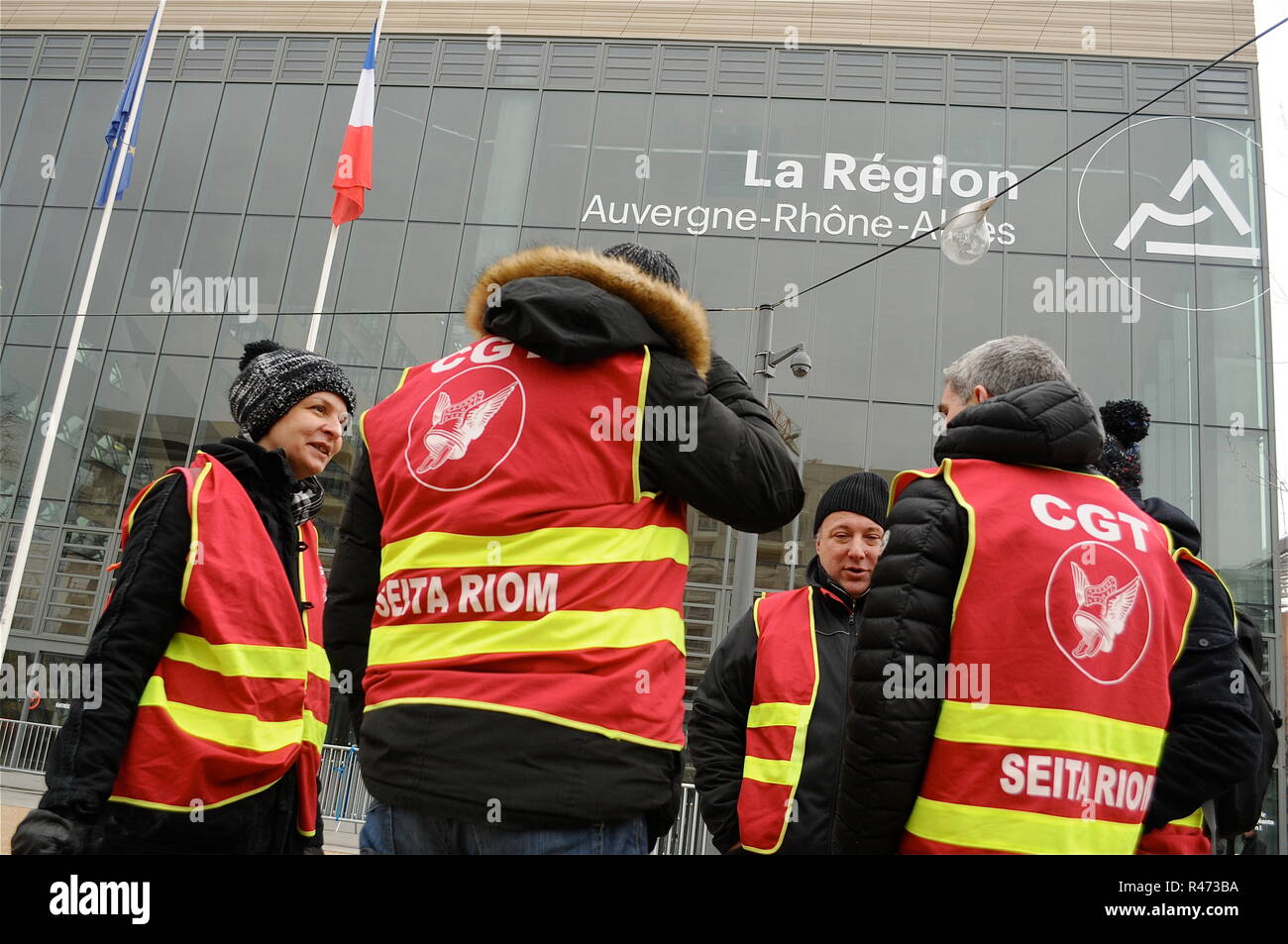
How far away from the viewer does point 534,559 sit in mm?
1746

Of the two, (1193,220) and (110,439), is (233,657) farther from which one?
(1193,220)

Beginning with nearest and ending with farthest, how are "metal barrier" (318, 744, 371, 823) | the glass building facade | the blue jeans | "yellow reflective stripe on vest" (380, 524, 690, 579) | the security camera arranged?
1. the blue jeans
2. "yellow reflective stripe on vest" (380, 524, 690, 579)
3. the security camera
4. "metal barrier" (318, 744, 371, 823)
5. the glass building facade

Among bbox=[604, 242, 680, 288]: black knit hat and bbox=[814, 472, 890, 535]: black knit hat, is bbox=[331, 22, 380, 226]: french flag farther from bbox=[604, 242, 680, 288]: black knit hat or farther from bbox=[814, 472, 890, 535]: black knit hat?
bbox=[604, 242, 680, 288]: black knit hat

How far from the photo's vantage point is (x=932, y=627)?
2092 millimetres

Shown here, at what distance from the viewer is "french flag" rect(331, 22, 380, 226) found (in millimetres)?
13367

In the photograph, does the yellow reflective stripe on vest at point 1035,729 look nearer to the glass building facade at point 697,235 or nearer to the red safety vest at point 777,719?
the red safety vest at point 777,719

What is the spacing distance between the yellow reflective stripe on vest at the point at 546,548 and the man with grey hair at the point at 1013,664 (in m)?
0.64

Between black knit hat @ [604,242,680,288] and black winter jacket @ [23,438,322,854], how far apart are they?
1.26 metres

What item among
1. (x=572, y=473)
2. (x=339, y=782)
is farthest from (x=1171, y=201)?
(x=572, y=473)

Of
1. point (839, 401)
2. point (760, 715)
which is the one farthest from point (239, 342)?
point (760, 715)

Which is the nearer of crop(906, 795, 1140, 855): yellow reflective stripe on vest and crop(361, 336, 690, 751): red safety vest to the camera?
crop(361, 336, 690, 751): red safety vest

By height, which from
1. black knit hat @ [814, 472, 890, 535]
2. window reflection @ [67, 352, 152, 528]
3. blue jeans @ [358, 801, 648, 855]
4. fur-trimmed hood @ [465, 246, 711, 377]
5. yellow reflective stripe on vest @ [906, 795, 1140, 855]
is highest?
window reflection @ [67, 352, 152, 528]

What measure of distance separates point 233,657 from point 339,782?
10046 mm

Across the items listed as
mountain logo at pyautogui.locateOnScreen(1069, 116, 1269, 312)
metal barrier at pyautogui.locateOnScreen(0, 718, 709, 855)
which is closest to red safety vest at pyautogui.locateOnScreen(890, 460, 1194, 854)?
metal barrier at pyautogui.locateOnScreen(0, 718, 709, 855)
